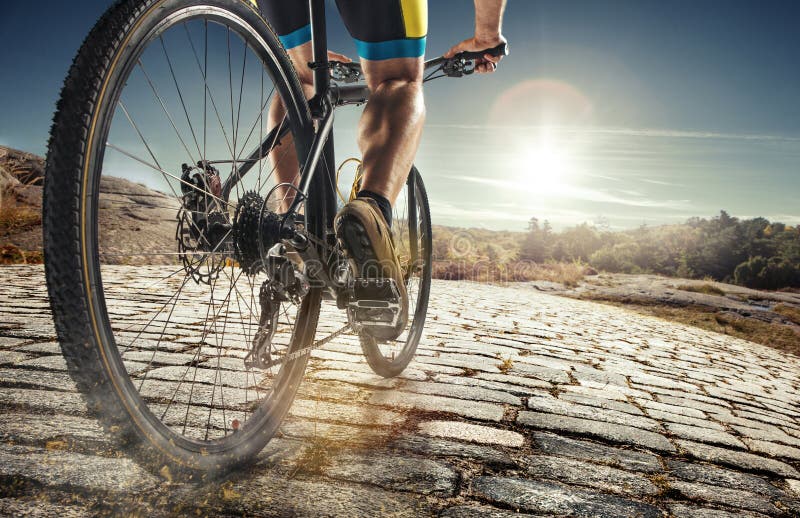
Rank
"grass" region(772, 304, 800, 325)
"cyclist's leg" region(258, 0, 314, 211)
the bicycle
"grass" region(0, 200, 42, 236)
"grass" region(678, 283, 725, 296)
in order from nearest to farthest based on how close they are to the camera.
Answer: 1. the bicycle
2. "cyclist's leg" region(258, 0, 314, 211)
3. "grass" region(0, 200, 42, 236)
4. "grass" region(772, 304, 800, 325)
5. "grass" region(678, 283, 725, 296)

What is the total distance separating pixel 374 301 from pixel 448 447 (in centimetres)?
58

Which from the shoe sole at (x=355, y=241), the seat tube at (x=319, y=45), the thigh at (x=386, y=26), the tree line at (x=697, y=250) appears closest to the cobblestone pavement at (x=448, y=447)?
the shoe sole at (x=355, y=241)

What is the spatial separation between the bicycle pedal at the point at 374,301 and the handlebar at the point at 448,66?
1154mm

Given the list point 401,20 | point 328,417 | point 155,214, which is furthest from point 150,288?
point 155,214

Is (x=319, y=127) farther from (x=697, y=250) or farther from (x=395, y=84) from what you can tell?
(x=697, y=250)

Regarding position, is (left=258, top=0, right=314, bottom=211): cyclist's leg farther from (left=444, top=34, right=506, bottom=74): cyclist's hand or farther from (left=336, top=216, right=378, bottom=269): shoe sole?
(left=444, top=34, right=506, bottom=74): cyclist's hand

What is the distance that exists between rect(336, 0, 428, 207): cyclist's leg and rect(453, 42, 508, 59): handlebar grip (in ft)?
1.68

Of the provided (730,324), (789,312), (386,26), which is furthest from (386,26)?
(789,312)

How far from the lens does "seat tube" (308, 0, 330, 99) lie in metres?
1.85

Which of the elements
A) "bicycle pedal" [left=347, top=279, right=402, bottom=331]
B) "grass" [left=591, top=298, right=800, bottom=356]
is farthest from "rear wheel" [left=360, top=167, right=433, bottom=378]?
"grass" [left=591, top=298, right=800, bottom=356]

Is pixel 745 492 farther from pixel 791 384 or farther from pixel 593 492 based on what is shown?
pixel 791 384

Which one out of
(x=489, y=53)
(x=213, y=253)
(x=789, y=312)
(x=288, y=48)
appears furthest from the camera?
(x=789, y=312)

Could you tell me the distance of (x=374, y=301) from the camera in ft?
6.17

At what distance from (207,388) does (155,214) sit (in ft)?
32.6
